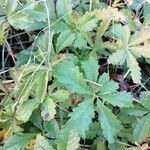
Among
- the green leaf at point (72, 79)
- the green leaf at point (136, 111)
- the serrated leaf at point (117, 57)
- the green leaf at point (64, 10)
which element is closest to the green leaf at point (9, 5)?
the green leaf at point (64, 10)

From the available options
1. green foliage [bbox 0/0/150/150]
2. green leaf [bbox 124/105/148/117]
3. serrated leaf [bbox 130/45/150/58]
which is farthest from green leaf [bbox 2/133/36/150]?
serrated leaf [bbox 130/45/150/58]

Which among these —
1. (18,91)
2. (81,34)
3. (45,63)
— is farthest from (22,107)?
(81,34)

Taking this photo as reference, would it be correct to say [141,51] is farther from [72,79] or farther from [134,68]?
[72,79]

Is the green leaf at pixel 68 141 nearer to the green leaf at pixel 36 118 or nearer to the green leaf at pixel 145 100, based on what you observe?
the green leaf at pixel 36 118

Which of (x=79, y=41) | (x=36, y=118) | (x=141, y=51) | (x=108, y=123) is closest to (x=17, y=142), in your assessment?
(x=36, y=118)

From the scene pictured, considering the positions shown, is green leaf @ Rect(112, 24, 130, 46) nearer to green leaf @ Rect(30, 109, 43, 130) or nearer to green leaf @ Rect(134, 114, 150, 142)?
green leaf @ Rect(134, 114, 150, 142)

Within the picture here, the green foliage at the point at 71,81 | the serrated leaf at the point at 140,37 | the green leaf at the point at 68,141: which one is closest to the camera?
the green leaf at the point at 68,141

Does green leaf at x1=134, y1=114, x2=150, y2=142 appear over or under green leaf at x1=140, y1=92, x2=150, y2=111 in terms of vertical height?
under
